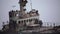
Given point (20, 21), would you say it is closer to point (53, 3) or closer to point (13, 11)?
point (13, 11)

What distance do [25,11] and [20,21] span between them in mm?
259

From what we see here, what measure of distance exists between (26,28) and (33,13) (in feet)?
1.25

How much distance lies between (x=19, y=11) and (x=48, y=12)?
67 centimetres

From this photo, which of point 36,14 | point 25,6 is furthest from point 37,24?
point 25,6

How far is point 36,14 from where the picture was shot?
3.10 m

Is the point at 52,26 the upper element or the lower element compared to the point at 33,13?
lower

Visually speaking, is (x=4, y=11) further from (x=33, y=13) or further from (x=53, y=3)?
(x=53, y=3)

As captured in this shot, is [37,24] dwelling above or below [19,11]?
below

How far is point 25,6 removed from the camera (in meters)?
3.12

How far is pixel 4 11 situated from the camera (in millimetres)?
3197

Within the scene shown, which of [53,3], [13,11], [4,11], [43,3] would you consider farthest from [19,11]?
[53,3]

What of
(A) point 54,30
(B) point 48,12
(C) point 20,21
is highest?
(B) point 48,12

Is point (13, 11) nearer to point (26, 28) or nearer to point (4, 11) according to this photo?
point (4, 11)

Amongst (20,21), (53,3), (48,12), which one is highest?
(53,3)
